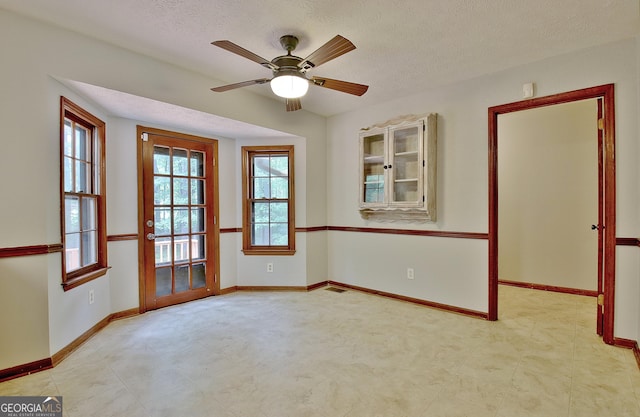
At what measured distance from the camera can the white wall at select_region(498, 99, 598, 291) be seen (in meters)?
3.92

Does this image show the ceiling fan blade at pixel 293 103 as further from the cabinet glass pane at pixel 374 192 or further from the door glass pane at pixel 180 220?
the door glass pane at pixel 180 220

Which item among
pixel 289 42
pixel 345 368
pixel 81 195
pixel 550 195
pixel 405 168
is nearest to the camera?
pixel 345 368

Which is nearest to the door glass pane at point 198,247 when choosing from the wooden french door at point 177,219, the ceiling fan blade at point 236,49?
the wooden french door at point 177,219

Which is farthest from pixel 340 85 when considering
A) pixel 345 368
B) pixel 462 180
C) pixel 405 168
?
pixel 345 368

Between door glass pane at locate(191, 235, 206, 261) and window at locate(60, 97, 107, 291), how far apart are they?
0.97 meters

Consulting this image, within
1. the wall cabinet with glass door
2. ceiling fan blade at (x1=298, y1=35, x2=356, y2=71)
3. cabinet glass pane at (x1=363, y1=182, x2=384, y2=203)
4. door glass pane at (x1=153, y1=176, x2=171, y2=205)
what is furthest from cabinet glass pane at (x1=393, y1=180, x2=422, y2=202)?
→ door glass pane at (x1=153, y1=176, x2=171, y2=205)

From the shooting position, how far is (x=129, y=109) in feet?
9.98

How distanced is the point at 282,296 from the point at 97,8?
11.0 ft

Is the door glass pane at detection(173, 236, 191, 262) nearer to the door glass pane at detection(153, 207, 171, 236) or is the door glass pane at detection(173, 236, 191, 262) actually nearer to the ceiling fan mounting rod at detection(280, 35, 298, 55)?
the door glass pane at detection(153, 207, 171, 236)

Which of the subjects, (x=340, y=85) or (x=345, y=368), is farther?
(x=340, y=85)

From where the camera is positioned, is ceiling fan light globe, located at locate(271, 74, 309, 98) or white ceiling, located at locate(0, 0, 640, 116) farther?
ceiling fan light globe, located at locate(271, 74, 309, 98)

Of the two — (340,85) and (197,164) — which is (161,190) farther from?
(340,85)

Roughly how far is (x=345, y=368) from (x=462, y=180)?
230cm

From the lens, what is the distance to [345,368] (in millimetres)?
2232
